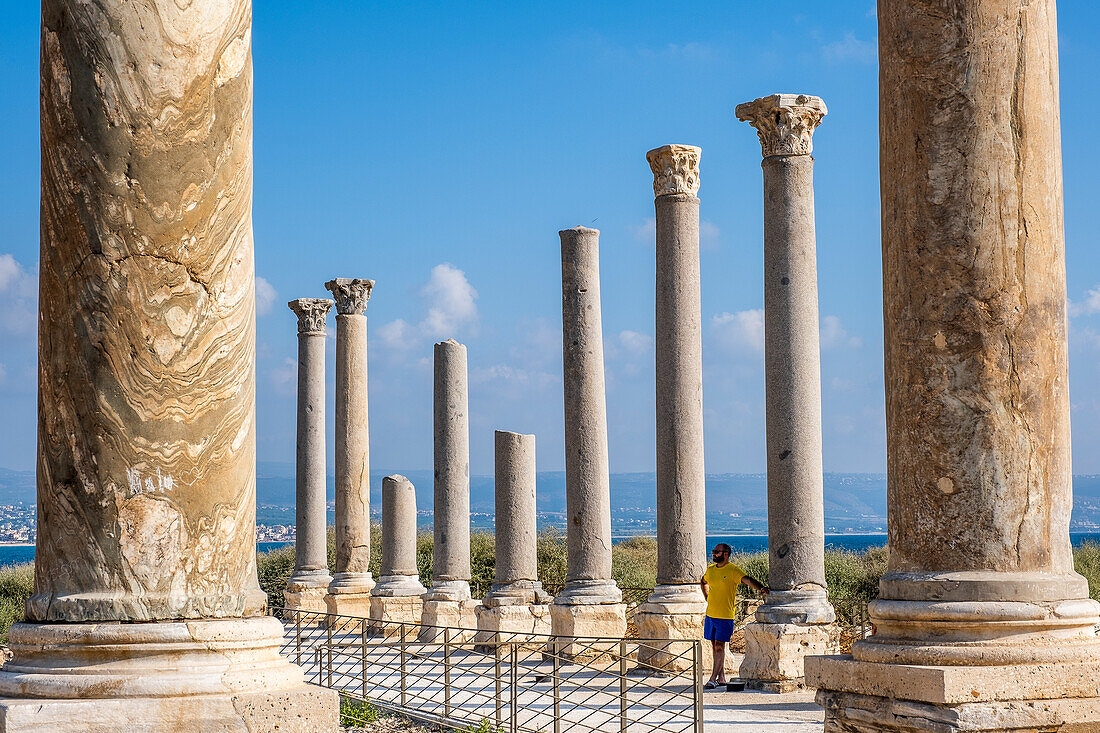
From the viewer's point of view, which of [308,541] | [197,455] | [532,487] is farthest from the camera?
[308,541]

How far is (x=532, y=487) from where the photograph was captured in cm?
3028

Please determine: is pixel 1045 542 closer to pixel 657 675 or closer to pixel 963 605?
pixel 963 605

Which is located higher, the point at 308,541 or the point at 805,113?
the point at 805,113

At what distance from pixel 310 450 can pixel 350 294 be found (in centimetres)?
535

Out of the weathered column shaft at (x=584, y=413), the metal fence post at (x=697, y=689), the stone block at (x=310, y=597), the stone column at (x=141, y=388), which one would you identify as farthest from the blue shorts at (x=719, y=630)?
the stone block at (x=310, y=597)

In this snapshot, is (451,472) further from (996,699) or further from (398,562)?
(996,699)

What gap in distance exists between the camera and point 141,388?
8.29 m

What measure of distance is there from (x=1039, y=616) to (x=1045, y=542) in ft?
1.88

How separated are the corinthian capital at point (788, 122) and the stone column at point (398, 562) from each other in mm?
18190

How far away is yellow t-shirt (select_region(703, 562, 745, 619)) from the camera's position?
21.1m

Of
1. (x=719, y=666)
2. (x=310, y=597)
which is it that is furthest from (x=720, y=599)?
Answer: (x=310, y=597)

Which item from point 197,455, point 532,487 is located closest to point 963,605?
point 197,455

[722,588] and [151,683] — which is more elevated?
[151,683]

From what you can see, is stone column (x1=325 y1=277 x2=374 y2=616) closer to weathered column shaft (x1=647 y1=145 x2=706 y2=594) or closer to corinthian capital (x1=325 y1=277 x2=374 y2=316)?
corinthian capital (x1=325 y1=277 x2=374 y2=316)
